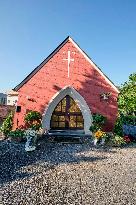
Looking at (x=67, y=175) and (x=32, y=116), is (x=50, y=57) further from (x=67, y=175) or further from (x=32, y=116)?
(x=67, y=175)

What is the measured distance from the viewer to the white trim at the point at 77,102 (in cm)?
2252

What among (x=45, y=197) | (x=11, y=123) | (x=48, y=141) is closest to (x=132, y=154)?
(x=48, y=141)

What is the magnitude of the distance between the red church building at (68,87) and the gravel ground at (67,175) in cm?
464

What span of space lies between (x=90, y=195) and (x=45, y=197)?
1.65 meters

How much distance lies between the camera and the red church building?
22.4 m

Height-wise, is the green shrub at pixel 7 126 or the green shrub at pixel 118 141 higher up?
the green shrub at pixel 7 126

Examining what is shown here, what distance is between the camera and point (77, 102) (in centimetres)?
2298

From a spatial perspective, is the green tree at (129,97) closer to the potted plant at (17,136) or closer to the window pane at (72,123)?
the window pane at (72,123)

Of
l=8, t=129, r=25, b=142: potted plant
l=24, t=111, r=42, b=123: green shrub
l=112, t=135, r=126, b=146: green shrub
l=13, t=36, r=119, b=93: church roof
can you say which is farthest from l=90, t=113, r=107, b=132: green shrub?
l=8, t=129, r=25, b=142: potted plant

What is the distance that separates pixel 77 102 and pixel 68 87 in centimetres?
142

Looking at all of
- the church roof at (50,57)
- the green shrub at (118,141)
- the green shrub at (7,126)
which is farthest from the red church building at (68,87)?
the green shrub at (118,141)

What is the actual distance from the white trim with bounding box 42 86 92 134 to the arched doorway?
441 millimetres

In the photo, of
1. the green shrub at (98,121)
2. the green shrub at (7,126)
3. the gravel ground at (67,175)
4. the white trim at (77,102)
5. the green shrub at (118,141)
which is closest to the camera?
the gravel ground at (67,175)

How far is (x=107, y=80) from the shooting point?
22281 mm
